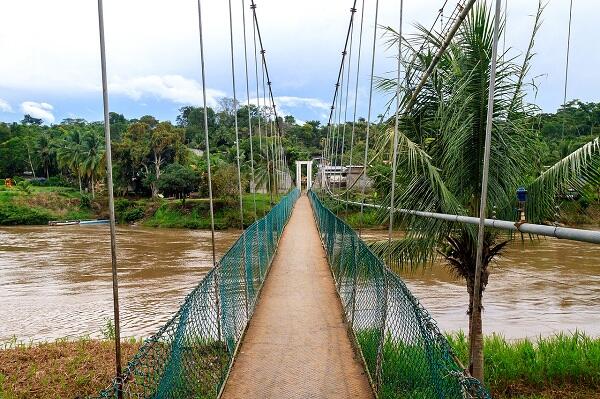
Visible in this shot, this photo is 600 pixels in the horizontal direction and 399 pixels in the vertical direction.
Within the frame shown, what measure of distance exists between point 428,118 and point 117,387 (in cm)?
399

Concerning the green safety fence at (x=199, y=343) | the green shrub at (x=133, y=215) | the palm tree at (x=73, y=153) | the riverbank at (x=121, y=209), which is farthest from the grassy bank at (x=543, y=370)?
the palm tree at (x=73, y=153)

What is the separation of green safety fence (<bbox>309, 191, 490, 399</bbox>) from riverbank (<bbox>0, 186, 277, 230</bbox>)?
2290 cm

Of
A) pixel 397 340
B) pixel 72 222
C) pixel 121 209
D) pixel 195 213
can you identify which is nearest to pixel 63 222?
pixel 72 222

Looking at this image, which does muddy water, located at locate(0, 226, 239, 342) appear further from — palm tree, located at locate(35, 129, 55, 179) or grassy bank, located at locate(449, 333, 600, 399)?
palm tree, located at locate(35, 129, 55, 179)

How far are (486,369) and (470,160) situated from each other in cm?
249

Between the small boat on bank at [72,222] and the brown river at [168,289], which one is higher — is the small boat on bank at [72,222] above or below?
above

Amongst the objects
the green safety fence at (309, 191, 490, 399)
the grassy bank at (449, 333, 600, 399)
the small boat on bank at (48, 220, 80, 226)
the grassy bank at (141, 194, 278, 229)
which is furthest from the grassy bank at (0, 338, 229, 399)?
the small boat on bank at (48, 220, 80, 226)

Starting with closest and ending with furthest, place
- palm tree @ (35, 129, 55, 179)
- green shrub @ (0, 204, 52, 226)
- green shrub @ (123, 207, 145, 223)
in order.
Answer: green shrub @ (123, 207, 145, 223), green shrub @ (0, 204, 52, 226), palm tree @ (35, 129, 55, 179)

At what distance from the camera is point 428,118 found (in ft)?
16.1

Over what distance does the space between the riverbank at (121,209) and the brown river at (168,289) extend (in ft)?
29.4

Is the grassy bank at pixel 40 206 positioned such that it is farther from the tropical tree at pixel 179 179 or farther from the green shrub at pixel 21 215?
the tropical tree at pixel 179 179

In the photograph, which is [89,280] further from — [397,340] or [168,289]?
[397,340]

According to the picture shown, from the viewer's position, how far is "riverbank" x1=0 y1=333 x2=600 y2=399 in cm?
456

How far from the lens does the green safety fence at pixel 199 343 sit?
207 cm
